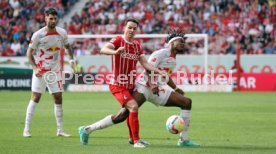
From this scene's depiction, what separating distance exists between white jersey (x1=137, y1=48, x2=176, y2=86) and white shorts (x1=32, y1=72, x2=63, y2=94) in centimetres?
230

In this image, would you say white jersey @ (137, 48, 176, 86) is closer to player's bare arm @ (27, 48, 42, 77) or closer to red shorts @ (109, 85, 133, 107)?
red shorts @ (109, 85, 133, 107)

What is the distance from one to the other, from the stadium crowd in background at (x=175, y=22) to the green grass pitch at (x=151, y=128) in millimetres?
9185

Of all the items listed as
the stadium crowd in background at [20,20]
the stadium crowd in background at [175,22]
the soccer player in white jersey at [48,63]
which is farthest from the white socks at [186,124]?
the stadium crowd in background at [20,20]

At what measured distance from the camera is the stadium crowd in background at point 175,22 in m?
35.4

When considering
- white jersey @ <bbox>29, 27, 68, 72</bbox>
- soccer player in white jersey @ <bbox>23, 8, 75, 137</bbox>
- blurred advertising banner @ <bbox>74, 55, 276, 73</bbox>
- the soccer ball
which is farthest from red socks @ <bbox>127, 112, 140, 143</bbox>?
blurred advertising banner @ <bbox>74, 55, 276, 73</bbox>

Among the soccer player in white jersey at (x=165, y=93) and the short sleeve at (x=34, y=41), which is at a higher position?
the short sleeve at (x=34, y=41)

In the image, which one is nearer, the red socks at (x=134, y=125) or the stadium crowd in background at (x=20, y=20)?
the red socks at (x=134, y=125)

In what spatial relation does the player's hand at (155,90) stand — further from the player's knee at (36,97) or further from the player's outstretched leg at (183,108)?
the player's knee at (36,97)

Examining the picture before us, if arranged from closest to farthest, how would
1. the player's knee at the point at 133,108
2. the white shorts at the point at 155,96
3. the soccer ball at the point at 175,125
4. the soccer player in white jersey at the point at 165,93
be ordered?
the player's knee at the point at 133,108, the soccer ball at the point at 175,125, the soccer player in white jersey at the point at 165,93, the white shorts at the point at 155,96

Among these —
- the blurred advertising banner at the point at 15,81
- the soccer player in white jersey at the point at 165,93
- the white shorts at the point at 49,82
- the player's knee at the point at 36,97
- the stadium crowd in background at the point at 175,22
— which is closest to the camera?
the soccer player in white jersey at the point at 165,93

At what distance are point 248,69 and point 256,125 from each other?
55.3 ft

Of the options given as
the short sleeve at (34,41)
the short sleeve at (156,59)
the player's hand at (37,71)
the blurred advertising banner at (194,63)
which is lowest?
the blurred advertising banner at (194,63)

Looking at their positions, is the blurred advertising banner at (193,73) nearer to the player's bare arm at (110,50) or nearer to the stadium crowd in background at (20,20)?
the stadium crowd in background at (20,20)

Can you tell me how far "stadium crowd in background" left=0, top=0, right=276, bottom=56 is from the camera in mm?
35438
